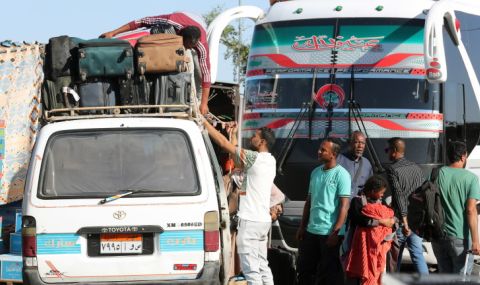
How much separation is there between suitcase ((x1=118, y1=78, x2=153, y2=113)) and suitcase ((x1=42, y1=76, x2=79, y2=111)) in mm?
442

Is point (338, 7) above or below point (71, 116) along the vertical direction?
above

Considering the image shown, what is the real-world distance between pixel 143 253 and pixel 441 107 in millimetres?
5255

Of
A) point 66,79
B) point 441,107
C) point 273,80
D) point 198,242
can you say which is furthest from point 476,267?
point 66,79

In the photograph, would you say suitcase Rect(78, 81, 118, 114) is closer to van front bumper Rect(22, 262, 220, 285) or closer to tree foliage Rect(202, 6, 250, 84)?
van front bumper Rect(22, 262, 220, 285)

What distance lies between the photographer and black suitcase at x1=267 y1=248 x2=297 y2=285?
39.5ft

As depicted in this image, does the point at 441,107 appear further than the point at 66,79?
Yes

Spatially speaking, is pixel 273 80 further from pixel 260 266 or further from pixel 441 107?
pixel 260 266

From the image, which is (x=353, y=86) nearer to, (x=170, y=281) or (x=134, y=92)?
(x=134, y=92)

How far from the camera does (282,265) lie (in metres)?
12.2

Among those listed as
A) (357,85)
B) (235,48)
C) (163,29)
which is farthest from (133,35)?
(235,48)

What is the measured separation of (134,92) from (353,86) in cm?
387

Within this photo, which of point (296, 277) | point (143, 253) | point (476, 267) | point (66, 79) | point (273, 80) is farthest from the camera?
point (273, 80)

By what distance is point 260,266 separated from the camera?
1055 centimetres

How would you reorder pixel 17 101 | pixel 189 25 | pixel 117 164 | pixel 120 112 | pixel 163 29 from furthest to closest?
pixel 17 101 < pixel 163 29 < pixel 189 25 < pixel 120 112 < pixel 117 164
